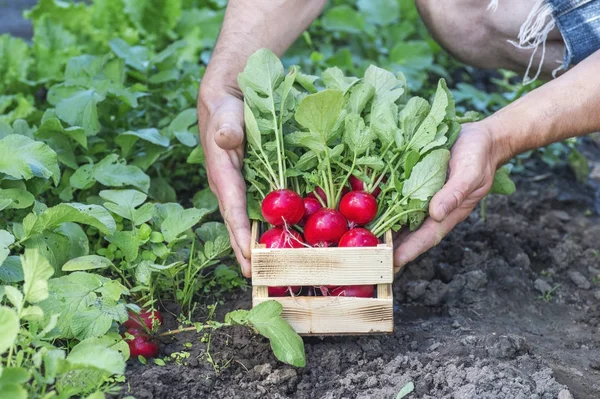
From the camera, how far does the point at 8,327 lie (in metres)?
1.77

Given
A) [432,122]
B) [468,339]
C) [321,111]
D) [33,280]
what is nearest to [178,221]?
[321,111]

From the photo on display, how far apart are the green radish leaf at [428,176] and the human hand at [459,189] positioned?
25mm

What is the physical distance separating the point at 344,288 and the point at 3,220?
109 cm

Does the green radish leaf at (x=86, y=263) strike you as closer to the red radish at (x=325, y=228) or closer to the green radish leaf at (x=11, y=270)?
the green radish leaf at (x=11, y=270)

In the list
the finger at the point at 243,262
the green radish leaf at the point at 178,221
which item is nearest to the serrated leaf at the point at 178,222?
the green radish leaf at the point at 178,221

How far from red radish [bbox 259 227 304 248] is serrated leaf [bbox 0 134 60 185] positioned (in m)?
0.73

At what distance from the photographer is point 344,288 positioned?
232 cm

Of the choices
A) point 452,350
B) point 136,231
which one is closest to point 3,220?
point 136,231

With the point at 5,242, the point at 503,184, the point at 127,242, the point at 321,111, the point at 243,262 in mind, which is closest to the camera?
the point at 5,242

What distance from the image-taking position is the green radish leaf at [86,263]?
7.55 feet

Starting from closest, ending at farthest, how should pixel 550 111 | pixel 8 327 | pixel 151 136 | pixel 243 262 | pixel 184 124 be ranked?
pixel 8 327 < pixel 243 262 < pixel 550 111 < pixel 151 136 < pixel 184 124

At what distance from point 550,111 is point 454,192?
1.71 ft

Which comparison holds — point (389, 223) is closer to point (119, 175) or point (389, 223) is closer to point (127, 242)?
point (127, 242)

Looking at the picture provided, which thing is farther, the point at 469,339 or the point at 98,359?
the point at 469,339
